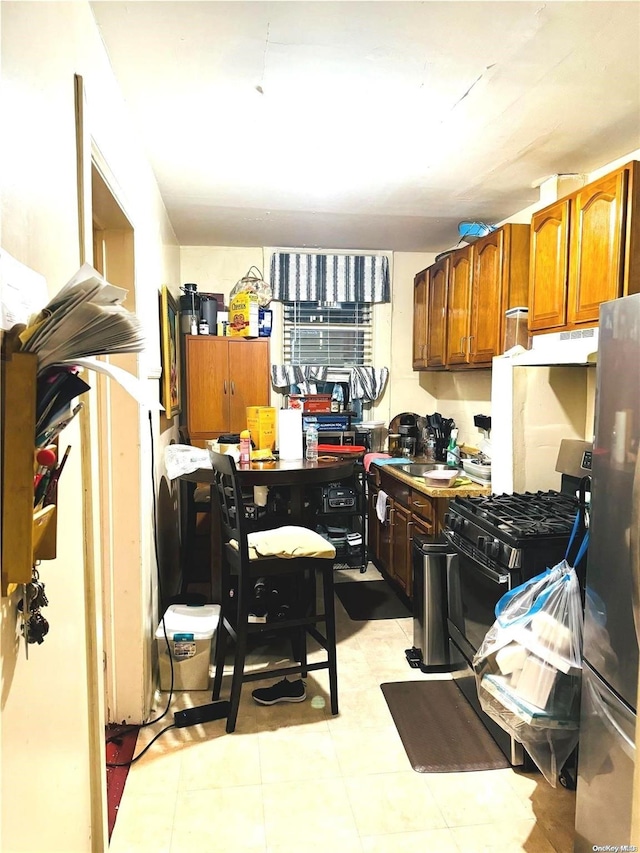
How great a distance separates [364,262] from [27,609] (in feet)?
13.0

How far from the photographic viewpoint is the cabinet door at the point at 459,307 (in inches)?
135

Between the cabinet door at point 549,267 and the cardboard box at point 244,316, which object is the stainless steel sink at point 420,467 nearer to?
the cabinet door at point 549,267

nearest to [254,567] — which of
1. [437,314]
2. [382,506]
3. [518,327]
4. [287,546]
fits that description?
[287,546]

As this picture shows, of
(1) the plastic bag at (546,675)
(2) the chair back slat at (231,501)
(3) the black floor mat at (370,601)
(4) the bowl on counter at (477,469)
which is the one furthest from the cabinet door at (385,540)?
(1) the plastic bag at (546,675)

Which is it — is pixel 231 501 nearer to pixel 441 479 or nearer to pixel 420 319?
pixel 441 479

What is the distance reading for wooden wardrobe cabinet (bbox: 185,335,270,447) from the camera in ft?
12.9

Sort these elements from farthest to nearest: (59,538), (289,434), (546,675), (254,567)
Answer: (289,434) → (254,567) → (546,675) → (59,538)

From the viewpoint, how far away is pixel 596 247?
2295mm

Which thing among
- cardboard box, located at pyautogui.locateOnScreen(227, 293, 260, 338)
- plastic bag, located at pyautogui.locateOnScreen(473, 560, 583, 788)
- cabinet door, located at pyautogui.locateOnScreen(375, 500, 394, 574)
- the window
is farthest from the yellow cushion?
the window

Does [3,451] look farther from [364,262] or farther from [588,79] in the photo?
[364,262]

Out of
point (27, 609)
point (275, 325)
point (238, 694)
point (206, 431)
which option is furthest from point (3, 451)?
point (275, 325)

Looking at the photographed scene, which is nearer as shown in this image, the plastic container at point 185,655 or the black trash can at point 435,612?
the plastic container at point 185,655

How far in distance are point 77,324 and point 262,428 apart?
212cm

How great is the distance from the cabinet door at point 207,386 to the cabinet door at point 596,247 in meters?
2.44
